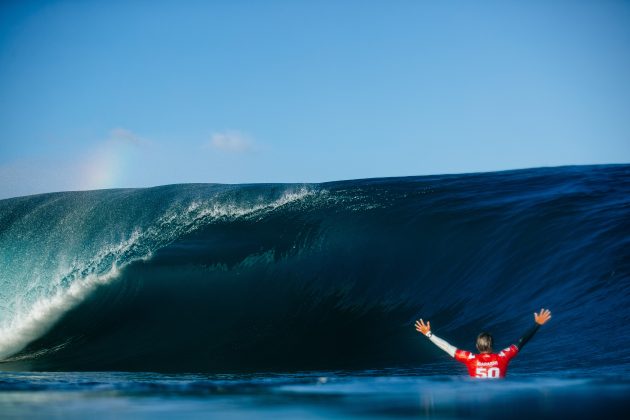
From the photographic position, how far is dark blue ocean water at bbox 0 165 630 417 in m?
4.82

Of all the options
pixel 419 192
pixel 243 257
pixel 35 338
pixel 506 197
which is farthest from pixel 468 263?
pixel 35 338

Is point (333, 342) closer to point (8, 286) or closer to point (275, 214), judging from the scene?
point (275, 214)

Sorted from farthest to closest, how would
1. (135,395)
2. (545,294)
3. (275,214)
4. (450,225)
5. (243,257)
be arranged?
(275,214), (243,257), (450,225), (545,294), (135,395)

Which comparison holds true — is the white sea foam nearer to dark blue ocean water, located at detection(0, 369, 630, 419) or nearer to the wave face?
the wave face

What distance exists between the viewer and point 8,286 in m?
13.3

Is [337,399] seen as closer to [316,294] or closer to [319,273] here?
[316,294]

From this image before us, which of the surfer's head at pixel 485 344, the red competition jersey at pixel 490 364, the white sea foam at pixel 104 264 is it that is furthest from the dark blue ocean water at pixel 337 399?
the white sea foam at pixel 104 264

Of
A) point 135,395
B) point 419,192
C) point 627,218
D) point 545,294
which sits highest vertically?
point 419,192

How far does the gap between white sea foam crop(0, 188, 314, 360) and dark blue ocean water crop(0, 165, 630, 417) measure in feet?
0.14

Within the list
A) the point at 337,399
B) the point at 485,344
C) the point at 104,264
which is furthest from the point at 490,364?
the point at 104,264

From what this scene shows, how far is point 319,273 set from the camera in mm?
11938

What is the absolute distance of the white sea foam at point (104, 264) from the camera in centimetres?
1135

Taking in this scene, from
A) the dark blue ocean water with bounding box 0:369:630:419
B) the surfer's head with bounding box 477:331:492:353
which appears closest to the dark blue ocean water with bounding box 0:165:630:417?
the dark blue ocean water with bounding box 0:369:630:419

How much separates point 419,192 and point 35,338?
7225 mm
